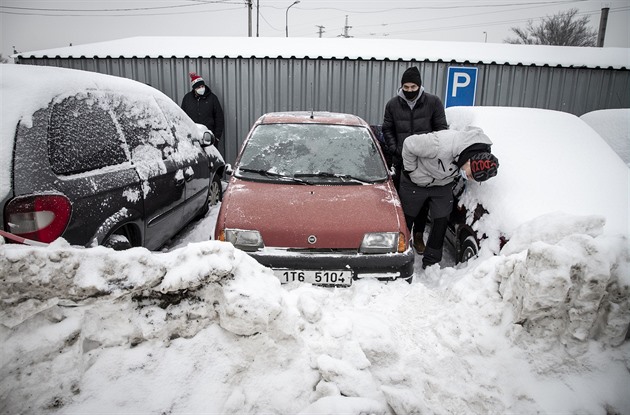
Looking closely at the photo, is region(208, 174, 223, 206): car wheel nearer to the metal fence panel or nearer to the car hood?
the car hood

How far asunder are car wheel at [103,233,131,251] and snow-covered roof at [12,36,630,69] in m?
6.72

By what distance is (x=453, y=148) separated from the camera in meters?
3.56

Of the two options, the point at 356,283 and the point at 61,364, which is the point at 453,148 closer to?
the point at 356,283

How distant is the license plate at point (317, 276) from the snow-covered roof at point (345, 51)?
688 cm

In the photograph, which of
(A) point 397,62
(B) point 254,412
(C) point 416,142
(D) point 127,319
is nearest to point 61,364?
(D) point 127,319

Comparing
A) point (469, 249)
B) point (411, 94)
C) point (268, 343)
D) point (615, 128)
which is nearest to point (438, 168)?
point (469, 249)

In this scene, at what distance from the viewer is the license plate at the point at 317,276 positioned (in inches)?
111

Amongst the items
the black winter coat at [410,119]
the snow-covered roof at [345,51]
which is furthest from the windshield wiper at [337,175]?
the snow-covered roof at [345,51]

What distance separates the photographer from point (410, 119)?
461cm

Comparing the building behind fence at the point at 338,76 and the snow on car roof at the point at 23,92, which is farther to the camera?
the building behind fence at the point at 338,76

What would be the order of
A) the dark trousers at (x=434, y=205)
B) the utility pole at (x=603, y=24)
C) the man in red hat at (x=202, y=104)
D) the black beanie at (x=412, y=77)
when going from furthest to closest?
the utility pole at (x=603, y=24) → the man in red hat at (x=202, y=104) → the black beanie at (x=412, y=77) → the dark trousers at (x=434, y=205)

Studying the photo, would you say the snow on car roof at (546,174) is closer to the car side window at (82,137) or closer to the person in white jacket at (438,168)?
the person in white jacket at (438,168)

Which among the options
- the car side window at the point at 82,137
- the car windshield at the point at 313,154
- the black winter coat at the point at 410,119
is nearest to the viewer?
the car side window at the point at 82,137

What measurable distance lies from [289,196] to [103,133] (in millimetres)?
1578
